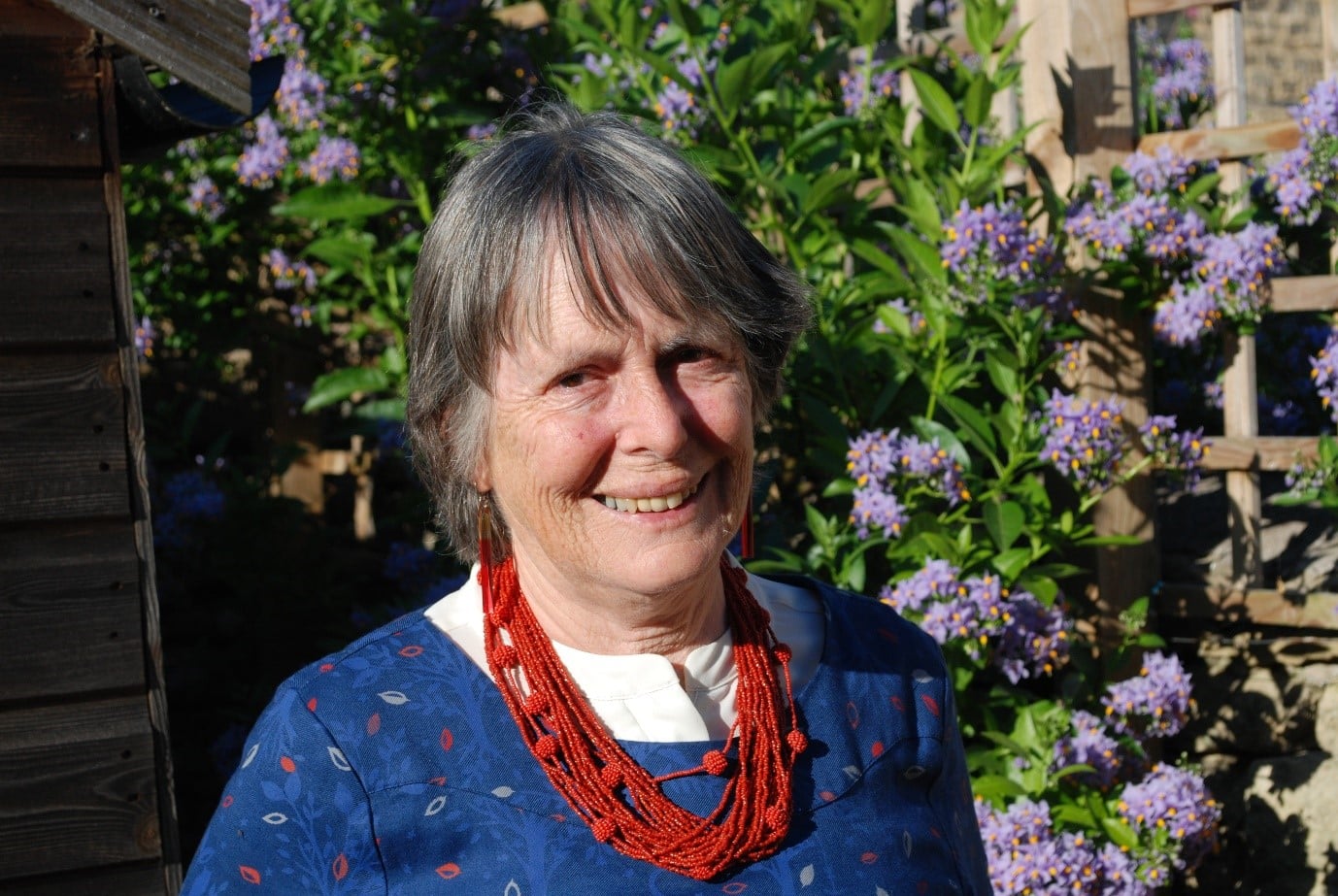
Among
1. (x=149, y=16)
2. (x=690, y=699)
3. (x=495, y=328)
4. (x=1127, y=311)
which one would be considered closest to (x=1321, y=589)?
(x=1127, y=311)

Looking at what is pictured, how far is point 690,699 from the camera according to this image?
5.08 ft

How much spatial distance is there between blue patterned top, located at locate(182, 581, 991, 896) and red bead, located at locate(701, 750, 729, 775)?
1cm

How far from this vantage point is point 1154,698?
2.83 m

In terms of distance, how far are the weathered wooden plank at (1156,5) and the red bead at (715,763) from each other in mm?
2291

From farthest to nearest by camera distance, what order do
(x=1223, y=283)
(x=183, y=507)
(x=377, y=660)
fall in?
(x=183, y=507) < (x=1223, y=283) < (x=377, y=660)

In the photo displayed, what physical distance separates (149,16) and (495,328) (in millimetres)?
1211

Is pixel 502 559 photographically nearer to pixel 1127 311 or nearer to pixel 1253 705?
pixel 1127 311

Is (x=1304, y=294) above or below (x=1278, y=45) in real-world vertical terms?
below

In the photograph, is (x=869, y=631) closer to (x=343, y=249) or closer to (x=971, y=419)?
(x=971, y=419)

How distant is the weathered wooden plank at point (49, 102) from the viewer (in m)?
2.29

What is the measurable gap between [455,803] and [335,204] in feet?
7.66

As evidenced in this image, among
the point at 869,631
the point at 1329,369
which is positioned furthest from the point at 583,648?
the point at 1329,369

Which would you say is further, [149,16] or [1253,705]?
[1253,705]

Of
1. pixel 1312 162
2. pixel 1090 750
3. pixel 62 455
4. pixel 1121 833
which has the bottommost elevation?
pixel 1121 833
